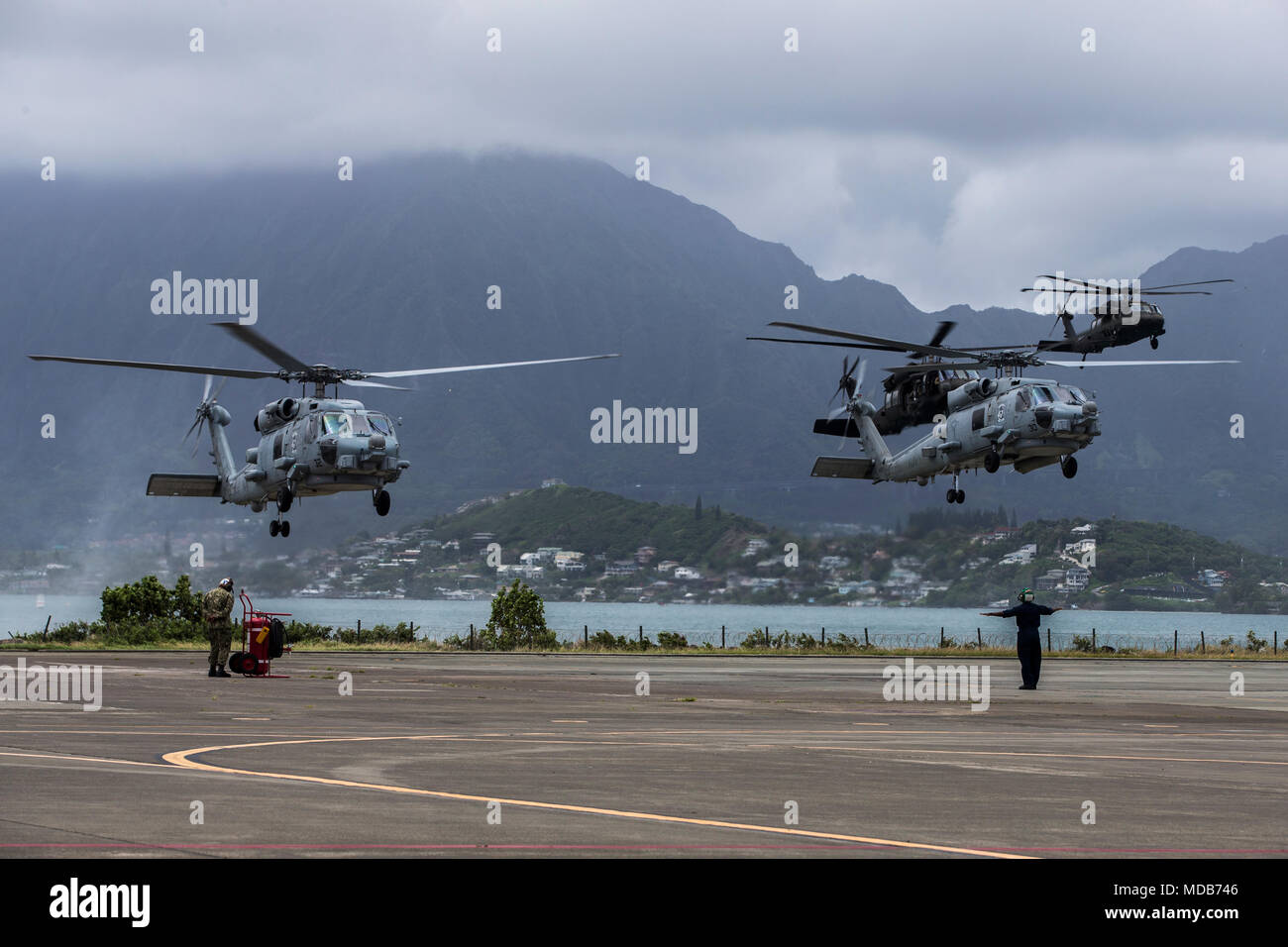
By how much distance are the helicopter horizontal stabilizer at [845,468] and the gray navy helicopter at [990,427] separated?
4 centimetres

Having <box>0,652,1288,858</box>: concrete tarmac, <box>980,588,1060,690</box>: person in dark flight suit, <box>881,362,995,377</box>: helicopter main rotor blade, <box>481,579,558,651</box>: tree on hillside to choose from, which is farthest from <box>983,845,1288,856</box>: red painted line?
<box>481,579,558,651</box>: tree on hillside

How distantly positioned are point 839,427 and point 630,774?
48789 mm

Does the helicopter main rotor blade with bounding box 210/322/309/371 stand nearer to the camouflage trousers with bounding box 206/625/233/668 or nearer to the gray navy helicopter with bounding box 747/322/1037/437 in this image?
the camouflage trousers with bounding box 206/625/233/668

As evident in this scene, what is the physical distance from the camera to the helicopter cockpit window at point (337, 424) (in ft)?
159

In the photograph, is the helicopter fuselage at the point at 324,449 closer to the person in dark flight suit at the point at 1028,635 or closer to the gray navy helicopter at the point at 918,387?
the gray navy helicopter at the point at 918,387

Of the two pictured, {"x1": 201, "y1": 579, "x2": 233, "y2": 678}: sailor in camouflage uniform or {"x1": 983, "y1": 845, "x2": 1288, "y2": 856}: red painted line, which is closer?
{"x1": 983, "y1": 845, "x2": 1288, "y2": 856}: red painted line

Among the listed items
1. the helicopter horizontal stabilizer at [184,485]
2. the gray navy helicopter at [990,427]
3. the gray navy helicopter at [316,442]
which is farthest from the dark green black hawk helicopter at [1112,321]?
the helicopter horizontal stabilizer at [184,485]

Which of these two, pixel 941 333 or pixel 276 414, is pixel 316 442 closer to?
pixel 276 414

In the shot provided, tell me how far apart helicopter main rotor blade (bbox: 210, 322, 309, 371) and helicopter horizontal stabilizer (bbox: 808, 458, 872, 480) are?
20607 millimetres

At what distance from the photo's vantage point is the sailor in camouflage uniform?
3491 centimetres

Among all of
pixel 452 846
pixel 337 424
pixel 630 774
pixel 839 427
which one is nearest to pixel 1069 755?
pixel 630 774

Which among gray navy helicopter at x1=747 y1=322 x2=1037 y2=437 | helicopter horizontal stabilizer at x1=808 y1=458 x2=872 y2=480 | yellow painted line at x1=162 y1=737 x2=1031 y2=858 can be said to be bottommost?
yellow painted line at x1=162 y1=737 x2=1031 y2=858

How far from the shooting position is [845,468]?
202ft

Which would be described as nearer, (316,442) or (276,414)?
(316,442)
